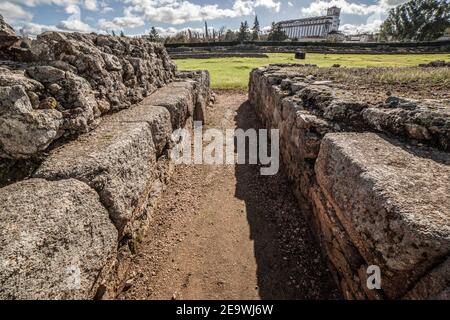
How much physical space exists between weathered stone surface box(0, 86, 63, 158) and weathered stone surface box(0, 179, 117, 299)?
17.0 inches

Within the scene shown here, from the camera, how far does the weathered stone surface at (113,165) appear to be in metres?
2.17

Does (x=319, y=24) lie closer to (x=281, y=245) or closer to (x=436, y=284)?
(x=281, y=245)

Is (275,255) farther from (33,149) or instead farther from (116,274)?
Result: (33,149)

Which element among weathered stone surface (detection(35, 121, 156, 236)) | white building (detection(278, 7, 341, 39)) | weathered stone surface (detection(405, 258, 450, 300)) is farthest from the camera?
white building (detection(278, 7, 341, 39))

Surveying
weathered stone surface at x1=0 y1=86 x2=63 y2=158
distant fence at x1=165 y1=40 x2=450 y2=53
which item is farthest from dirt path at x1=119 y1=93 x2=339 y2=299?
distant fence at x1=165 y1=40 x2=450 y2=53

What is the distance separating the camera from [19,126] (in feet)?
7.36

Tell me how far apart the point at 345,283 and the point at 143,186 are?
8.03 feet

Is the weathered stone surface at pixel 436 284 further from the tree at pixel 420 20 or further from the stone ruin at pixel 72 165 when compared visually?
the tree at pixel 420 20

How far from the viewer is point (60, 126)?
2.61 m

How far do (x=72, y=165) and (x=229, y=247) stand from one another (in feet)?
6.93

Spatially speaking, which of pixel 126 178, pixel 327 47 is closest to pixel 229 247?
pixel 126 178

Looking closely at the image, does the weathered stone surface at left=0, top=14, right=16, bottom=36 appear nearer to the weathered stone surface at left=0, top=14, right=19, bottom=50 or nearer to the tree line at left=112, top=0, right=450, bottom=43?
the weathered stone surface at left=0, top=14, right=19, bottom=50

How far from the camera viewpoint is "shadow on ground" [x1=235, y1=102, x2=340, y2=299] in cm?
268

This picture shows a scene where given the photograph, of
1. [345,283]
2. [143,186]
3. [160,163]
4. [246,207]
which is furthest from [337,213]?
[160,163]
